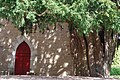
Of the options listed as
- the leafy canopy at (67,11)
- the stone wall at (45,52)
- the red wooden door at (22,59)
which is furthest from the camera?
the red wooden door at (22,59)

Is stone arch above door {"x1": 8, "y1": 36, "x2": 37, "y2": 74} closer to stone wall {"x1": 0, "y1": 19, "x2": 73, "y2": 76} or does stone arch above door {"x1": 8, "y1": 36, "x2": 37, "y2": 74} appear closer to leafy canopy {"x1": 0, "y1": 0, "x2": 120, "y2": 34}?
stone wall {"x1": 0, "y1": 19, "x2": 73, "y2": 76}

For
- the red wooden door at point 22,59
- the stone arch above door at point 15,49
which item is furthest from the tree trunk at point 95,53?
the red wooden door at point 22,59

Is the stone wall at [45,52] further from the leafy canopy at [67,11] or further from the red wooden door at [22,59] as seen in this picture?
the leafy canopy at [67,11]

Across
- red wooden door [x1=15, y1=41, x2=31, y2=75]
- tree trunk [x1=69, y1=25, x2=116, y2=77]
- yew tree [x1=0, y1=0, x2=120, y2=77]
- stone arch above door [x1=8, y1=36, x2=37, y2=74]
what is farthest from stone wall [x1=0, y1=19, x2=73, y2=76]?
yew tree [x1=0, y1=0, x2=120, y2=77]

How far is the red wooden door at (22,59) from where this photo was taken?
51.2ft

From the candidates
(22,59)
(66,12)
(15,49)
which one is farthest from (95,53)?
(22,59)

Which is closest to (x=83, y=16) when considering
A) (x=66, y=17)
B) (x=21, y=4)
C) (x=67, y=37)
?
(x=66, y=17)

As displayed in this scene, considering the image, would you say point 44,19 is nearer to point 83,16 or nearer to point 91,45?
point 83,16

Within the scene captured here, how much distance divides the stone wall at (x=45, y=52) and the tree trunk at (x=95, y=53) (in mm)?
3594

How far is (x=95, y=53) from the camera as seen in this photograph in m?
11.0

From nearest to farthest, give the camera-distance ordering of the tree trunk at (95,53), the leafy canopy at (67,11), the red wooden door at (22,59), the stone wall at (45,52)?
the leafy canopy at (67,11) < the tree trunk at (95,53) < the stone wall at (45,52) < the red wooden door at (22,59)

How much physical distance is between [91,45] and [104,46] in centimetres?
56

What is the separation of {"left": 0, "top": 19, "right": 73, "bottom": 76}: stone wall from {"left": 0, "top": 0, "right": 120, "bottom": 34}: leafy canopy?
8097mm

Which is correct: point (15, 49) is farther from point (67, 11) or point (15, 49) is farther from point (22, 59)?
point (67, 11)
